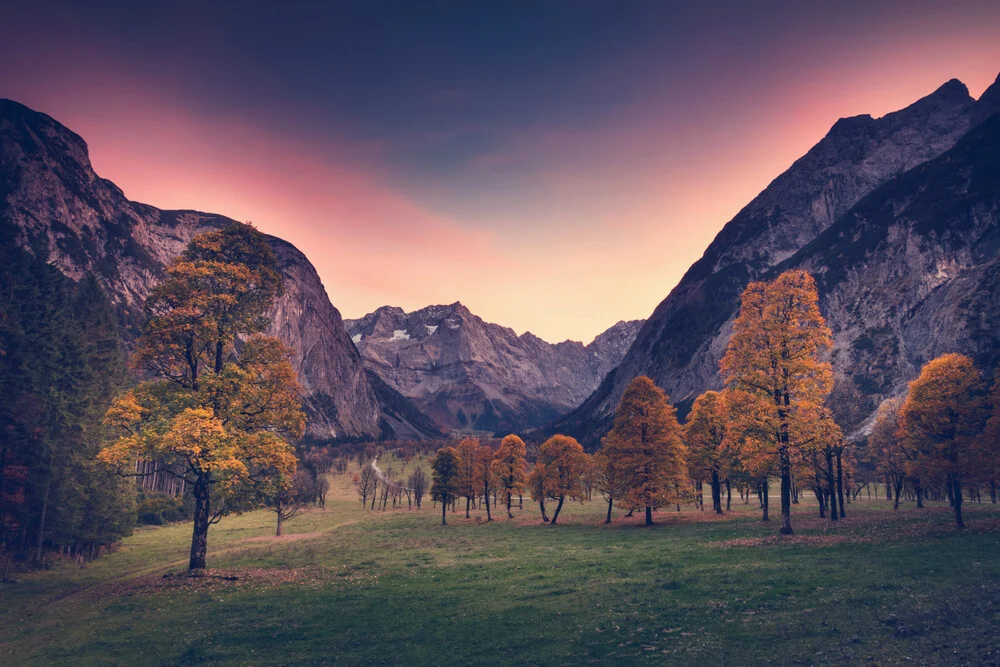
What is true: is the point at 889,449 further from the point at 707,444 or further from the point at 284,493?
the point at 284,493

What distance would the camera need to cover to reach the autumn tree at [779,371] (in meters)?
32.7

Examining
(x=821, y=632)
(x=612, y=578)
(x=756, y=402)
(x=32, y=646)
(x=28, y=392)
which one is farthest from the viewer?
(x=28, y=392)

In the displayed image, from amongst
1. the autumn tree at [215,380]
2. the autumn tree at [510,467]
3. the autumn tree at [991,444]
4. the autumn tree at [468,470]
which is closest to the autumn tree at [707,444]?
the autumn tree at [510,467]

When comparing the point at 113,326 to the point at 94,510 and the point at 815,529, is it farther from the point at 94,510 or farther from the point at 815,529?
the point at 815,529

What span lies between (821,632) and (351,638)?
48.9 ft

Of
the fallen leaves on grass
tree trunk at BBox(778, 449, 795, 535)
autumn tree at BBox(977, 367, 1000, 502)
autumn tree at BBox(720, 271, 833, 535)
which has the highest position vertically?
autumn tree at BBox(720, 271, 833, 535)

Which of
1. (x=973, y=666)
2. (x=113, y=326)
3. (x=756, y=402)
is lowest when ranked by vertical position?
(x=973, y=666)

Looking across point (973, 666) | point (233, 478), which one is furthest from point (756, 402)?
point (233, 478)

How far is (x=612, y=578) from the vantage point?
77.2 feet

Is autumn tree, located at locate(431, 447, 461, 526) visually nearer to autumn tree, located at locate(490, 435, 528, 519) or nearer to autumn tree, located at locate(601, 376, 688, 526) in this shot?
autumn tree, located at locate(490, 435, 528, 519)

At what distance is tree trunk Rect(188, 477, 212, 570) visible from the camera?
84.8ft

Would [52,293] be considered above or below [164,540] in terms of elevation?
above

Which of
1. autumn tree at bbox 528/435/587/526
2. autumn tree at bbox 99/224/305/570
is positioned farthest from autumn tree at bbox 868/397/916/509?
autumn tree at bbox 99/224/305/570

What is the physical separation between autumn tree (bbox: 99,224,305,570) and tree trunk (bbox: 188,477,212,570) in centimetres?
5
